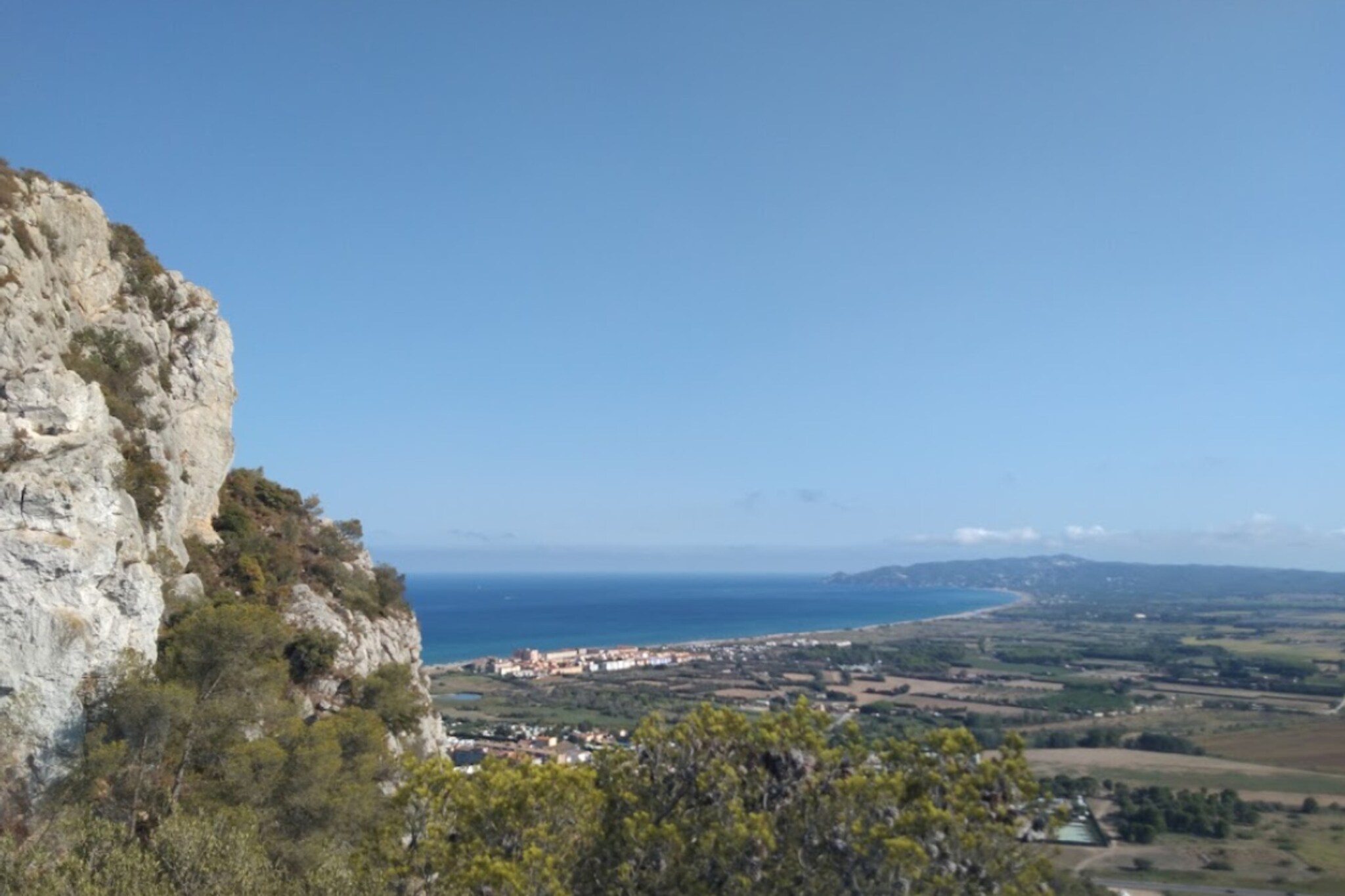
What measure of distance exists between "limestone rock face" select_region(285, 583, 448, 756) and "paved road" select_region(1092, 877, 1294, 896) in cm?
3108

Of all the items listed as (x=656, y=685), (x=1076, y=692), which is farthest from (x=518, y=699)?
(x=1076, y=692)

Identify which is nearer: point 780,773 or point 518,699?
point 780,773

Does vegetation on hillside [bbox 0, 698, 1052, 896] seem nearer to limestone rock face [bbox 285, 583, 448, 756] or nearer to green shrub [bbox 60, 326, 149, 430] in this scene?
limestone rock face [bbox 285, 583, 448, 756]

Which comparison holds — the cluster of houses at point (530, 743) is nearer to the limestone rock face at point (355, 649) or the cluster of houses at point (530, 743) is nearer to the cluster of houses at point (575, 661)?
the limestone rock face at point (355, 649)

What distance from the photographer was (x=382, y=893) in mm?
12758

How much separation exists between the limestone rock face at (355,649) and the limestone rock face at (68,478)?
4.23 meters

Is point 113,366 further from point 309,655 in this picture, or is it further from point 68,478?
point 309,655

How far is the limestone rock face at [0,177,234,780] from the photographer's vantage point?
16.6 metres

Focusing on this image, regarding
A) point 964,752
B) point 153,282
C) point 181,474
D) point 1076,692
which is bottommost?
point 1076,692

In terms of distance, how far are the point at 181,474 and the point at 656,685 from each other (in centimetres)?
8629

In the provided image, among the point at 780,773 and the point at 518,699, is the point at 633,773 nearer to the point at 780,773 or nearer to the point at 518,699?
the point at 780,773

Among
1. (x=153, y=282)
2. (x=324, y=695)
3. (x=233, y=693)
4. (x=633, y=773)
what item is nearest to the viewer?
(x=633, y=773)

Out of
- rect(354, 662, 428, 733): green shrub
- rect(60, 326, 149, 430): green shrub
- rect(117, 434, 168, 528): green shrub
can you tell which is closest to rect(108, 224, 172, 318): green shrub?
rect(60, 326, 149, 430): green shrub

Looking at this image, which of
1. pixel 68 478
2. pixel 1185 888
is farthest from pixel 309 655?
pixel 1185 888
